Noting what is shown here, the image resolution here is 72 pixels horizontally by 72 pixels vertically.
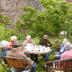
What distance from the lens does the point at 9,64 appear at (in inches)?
379

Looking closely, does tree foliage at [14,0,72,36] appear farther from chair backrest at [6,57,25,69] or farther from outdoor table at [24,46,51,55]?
chair backrest at [6,57,25,69]

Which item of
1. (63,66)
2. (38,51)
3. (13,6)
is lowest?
(38,51)

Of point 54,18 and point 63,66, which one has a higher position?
point 54,18

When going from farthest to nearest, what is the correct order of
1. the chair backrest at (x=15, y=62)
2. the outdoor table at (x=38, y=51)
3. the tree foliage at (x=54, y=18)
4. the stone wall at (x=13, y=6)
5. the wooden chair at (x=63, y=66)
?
the stone wall at (x=13, y=6) → the tree foliage at (x=54, y=18) → the outdoor table at (x=38, y=51) → the chair backrest at (x=15, y=62) → the wooden chair at (x=63, y=66)

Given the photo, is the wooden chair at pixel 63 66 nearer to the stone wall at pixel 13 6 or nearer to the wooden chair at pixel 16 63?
the wooden chair at pixel 16 63

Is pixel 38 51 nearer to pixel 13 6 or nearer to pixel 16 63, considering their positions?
pixel 16 63

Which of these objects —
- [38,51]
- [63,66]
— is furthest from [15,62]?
[38,51]

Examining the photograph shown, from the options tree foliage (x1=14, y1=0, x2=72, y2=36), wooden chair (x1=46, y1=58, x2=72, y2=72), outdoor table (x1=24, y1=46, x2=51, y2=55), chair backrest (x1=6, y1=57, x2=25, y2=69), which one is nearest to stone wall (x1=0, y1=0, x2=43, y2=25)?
tree foliage (x1=14, y1=0, x2=72, y2=36)

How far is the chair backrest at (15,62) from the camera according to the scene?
30.7 ft

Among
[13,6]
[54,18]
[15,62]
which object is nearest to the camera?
[15,62]

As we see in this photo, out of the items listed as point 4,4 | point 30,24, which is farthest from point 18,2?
point 30,24

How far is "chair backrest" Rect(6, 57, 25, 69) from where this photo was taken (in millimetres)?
9344

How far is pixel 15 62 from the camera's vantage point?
31.0ft

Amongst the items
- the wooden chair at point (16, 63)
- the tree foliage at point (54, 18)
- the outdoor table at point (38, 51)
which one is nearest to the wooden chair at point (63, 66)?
the wooden chair at point (16, 63)
